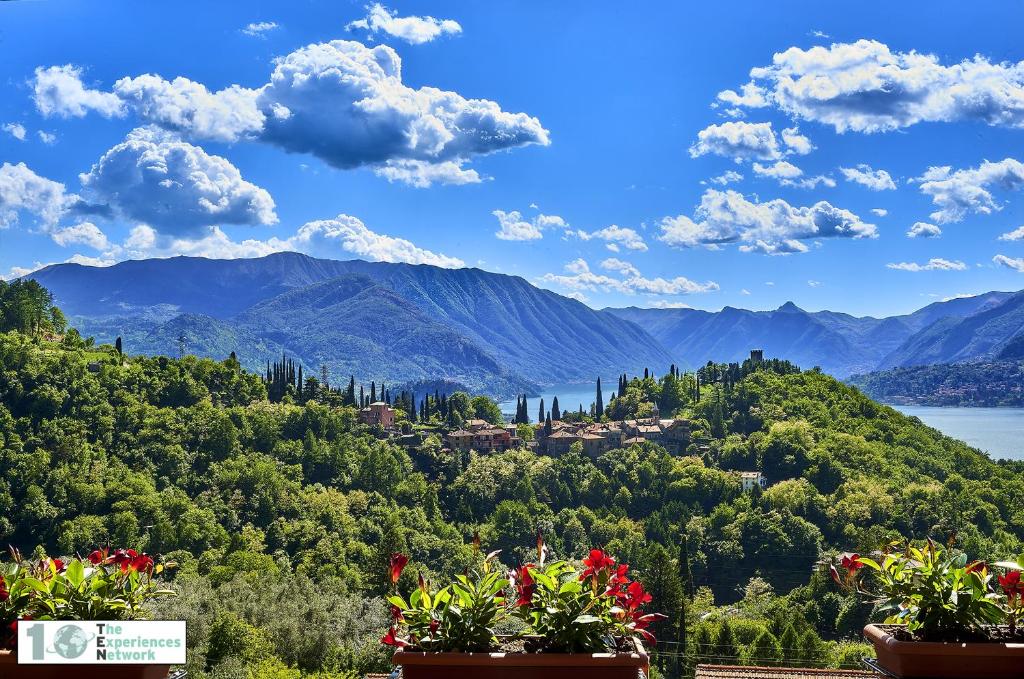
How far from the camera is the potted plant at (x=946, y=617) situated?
1.77m

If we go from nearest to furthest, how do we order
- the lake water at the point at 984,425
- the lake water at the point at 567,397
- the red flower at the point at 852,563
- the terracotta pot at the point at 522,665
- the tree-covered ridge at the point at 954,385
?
1. the terracotta pot at the point at 522,665
2. the red flower at the point at 852,563
3. the lake water at the point at 984,425
4. the tree-covered ridge at the point at 954,385
5. the lake water at the point at 567,397

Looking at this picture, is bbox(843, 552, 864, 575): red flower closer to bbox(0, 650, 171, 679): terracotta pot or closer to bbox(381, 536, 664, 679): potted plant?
bbox(381, 536, 664, 679): potted plant

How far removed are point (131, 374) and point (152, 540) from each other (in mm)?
14289

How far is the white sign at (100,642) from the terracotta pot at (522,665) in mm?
553

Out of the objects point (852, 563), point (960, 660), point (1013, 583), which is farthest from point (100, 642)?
point (1013, 583)

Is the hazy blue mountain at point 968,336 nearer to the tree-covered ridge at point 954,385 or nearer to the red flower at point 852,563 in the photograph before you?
the tree-covered ridge at point 954,385

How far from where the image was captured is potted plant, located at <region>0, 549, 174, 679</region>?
186cm

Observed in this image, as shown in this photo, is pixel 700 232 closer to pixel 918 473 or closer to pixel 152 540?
pixel 918 473

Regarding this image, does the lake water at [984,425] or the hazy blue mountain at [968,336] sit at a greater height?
the hazy blue mountain at [968,336]

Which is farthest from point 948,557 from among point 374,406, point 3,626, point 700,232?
point 700,232

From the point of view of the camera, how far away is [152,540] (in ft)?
91.2

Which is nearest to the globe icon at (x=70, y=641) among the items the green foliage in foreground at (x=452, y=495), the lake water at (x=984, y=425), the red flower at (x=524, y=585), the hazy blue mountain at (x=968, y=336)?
the red flower at (x=524, y=585)

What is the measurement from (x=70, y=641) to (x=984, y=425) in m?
89.7

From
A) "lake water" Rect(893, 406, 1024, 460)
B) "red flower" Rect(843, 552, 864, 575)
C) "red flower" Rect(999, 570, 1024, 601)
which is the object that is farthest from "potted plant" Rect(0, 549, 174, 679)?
"lake water" Rect(893, 406, 1024, 460)
